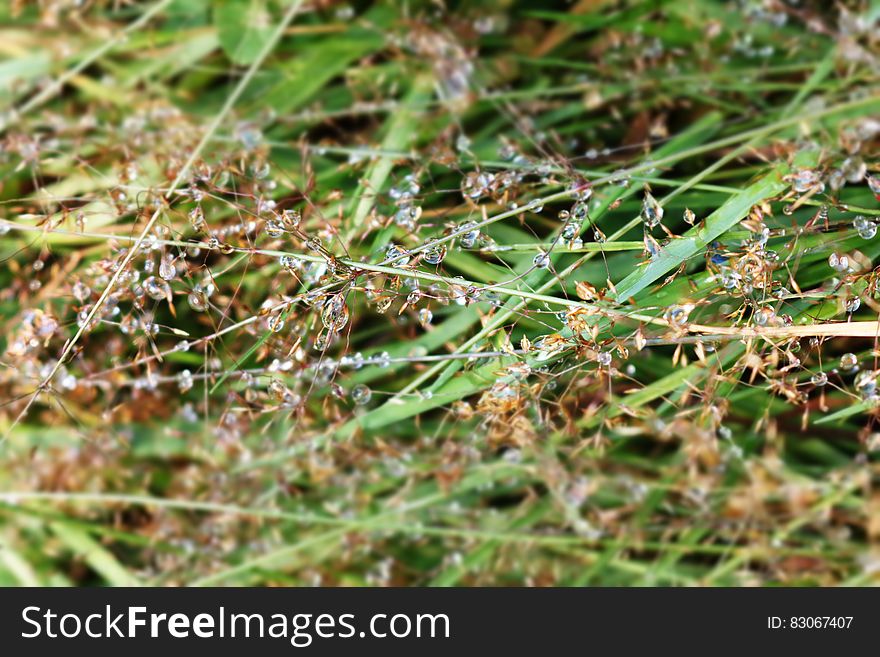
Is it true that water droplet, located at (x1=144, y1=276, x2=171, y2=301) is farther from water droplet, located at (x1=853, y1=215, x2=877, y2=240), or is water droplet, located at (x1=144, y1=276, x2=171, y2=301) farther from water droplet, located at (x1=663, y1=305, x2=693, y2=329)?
water droplet, located at (x1=853, y1=215, x2=877, y2=240)

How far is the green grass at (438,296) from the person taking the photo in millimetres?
744

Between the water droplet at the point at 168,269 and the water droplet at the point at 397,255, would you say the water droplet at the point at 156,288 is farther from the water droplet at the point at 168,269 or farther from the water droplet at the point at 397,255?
the water droplet at the point at 397,255

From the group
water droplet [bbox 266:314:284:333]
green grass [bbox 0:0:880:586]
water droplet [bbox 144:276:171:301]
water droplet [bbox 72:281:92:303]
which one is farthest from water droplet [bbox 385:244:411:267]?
water droplet [bbox 72:281:92:303]

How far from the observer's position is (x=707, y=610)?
948 mm

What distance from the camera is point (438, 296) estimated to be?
0.72 meters

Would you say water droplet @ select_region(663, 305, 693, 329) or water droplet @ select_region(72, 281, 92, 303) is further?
water droplet @ select_region(72, 281, 92, 303)

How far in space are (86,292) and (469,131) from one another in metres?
0.58

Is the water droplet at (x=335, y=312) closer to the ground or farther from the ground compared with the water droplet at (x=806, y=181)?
closer to the ground

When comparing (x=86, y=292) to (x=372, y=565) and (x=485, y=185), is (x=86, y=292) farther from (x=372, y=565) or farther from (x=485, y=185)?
(x=372, y=565)

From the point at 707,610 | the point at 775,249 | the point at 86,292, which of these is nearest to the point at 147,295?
the point at 86,292

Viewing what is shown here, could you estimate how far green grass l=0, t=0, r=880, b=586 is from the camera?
744 mm

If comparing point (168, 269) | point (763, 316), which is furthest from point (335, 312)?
point (763, 316)

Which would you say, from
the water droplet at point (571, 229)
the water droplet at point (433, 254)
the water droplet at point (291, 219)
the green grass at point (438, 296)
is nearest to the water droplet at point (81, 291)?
the green grass at point (438, 296)

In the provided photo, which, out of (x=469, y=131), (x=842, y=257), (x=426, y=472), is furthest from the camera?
(x=469, y=131)
